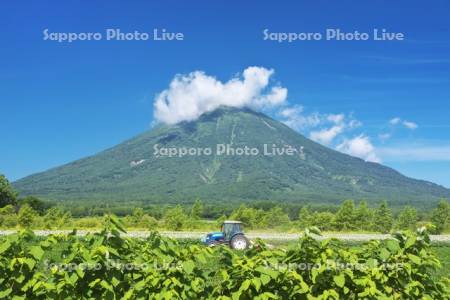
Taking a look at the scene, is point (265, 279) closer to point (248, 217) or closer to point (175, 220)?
point (175, 220)

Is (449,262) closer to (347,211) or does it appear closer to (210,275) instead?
(210,275)

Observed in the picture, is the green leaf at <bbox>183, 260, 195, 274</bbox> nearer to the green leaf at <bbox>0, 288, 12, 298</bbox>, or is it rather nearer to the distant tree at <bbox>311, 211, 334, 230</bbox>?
the green leaf at <bbox>0, 288, 12, 298</bbox>

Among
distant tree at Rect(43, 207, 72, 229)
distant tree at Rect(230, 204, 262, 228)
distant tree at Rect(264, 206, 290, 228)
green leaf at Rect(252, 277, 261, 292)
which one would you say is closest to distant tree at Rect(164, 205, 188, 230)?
distant tree at Rect(230, 204, 262, 228)

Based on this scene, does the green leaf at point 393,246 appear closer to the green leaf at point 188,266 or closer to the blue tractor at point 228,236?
the green leaf at point 188,266

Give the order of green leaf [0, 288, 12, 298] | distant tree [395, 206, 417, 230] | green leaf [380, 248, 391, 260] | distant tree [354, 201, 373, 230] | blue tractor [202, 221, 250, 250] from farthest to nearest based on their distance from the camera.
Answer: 1. distant tree [354, 201, 373, 230]
2. distant tree [395, 206, 417, 230]
3. blue tractor [202, 221, 250, 250]
4. green leaf [380, 248, 391, 260]
5. green leaf [0, 288, 12, 298]

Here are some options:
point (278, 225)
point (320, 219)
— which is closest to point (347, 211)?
point (320, 219)

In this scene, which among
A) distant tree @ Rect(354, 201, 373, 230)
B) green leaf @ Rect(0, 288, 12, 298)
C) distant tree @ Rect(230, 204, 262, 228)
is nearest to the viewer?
green leaf @ Rect(0, 288, 12, 298)

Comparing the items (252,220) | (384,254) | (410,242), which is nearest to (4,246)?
(384,254)

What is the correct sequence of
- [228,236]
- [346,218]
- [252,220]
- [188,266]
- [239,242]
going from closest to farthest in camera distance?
1. [188,266]
2. [239,242]
3. [228,236]
4. [346,218]
5. [252,220]
